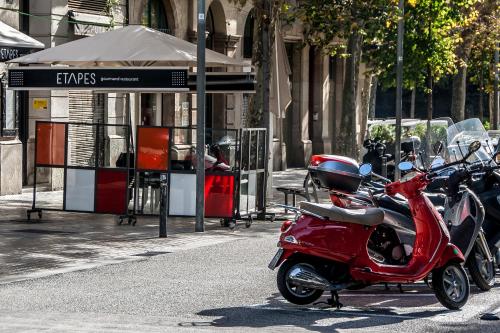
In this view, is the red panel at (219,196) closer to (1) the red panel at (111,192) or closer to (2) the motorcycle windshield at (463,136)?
(1) the red panel at (111,192)

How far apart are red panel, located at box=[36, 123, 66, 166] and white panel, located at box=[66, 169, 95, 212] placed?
0.28 metres

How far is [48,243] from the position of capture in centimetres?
1598

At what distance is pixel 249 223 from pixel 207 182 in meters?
0.91

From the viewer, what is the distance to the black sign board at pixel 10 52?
1909cm

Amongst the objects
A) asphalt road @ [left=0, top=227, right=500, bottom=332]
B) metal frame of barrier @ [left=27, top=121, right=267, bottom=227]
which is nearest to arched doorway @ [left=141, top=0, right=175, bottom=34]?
metal frame of barrier @ [left=27, top=121, right=267, bottom=227]

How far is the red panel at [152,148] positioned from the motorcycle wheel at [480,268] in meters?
7.47

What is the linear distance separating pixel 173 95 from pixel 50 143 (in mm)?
10859

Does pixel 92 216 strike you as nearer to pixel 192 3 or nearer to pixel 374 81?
pixel 192 3

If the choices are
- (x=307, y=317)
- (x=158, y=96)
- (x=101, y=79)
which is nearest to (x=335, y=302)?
(x=307, y=317)

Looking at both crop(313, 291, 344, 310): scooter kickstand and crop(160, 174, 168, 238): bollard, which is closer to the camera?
crop(313, 291, 344, 310): scooter kickstand

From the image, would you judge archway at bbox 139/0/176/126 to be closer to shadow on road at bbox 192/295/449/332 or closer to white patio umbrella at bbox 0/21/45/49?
white patio umbrella at bbox 0/21/45/49

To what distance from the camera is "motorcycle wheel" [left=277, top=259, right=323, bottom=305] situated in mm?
10570

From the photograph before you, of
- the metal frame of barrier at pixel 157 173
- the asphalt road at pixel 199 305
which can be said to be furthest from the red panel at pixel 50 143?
the asphalt road at pixel 199 305

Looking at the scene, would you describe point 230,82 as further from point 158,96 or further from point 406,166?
point 158,96
